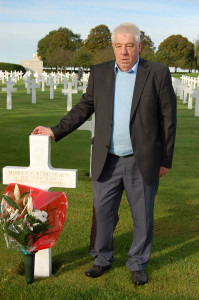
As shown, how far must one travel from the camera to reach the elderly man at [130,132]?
3266 millimetres

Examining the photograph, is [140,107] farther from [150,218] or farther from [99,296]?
[99,296]

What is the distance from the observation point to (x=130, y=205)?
356cm

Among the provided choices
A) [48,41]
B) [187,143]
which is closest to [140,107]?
[187,143]

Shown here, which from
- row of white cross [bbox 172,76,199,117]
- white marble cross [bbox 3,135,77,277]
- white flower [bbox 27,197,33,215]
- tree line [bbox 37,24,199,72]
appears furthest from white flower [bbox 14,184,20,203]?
tree line [bbox 37,24,199,72]

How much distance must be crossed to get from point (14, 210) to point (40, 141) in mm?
559

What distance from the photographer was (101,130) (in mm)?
3402

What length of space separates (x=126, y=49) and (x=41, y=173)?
1156 mm

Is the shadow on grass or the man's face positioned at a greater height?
the man's face

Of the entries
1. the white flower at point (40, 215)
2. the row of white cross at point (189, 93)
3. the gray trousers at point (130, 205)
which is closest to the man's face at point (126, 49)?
the gray trousers at point (130, 205)

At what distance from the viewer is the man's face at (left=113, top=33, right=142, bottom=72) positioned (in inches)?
126

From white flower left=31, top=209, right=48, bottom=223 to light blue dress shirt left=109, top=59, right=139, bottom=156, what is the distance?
0.72 metres

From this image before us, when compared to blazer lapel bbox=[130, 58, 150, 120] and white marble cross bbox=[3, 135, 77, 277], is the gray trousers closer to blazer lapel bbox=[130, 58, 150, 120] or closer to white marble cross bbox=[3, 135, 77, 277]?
white marble cross bbox=[3, 135, 77, 277]

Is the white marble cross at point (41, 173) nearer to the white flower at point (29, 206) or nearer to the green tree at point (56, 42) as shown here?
the white flower at point (29, 206)

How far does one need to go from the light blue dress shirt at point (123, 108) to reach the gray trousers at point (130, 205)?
0.12 m
